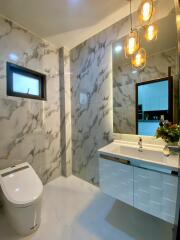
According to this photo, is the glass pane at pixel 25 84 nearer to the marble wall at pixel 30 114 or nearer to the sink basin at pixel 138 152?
the marble wall at pixel 30 114

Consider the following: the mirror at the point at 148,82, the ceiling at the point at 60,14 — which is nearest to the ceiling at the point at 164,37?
the mirror at the point at 148,82

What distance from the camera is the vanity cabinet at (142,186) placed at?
104cm

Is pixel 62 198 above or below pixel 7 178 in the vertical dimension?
below

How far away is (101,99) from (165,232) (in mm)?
1689

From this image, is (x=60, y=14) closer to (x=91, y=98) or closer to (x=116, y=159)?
(x=91, y=98)

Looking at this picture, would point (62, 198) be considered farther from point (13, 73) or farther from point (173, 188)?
point (13, 73)

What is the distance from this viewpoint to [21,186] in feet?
4.50

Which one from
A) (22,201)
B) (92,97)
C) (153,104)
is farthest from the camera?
(92,97)

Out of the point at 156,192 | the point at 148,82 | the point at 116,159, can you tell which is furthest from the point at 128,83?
the point at 156,192

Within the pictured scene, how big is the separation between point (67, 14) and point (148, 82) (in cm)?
130

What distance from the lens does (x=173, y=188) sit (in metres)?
1.01

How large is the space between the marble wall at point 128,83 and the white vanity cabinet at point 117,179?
579mm

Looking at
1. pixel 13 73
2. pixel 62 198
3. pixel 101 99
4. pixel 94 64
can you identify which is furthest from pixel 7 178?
pixel 94 64

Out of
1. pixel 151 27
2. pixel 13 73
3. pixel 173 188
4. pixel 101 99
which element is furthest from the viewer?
pixel 101 99
